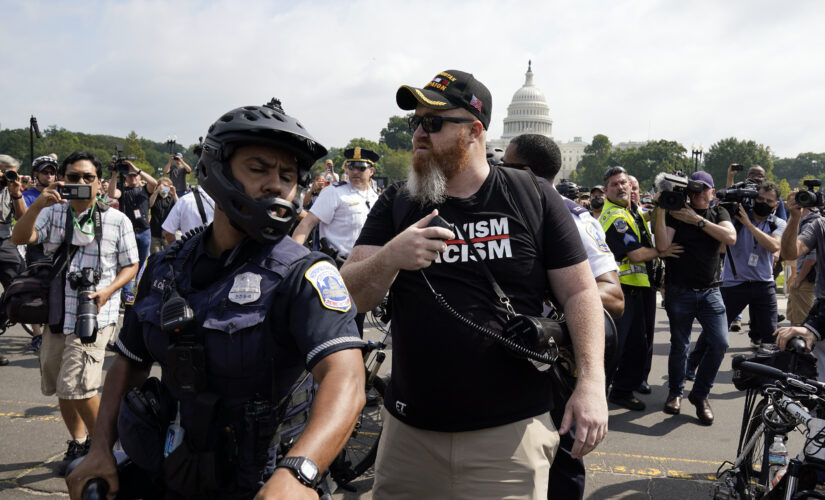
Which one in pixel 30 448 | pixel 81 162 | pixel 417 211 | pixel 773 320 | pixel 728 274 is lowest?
pixel 30 448

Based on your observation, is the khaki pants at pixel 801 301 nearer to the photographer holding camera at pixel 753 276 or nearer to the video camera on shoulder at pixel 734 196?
the photographer holding camera at pixel 753 276

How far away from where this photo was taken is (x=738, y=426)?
17.1 feet

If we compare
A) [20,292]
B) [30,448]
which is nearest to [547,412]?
[20,292]

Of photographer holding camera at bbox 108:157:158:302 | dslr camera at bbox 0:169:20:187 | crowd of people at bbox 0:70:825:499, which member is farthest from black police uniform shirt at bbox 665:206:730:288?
photographer holding camera at bbox 108:157:158:302

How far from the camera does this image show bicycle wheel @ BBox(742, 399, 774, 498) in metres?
2.94

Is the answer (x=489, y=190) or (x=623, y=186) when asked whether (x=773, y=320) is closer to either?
(x=623, y=186)

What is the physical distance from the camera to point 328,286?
1562 mm

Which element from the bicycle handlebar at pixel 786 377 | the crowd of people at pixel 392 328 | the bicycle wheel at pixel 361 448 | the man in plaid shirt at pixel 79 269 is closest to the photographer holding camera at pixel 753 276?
the crowd of people at pixel 392 328

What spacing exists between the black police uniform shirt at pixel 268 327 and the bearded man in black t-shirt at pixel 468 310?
18.0 inches

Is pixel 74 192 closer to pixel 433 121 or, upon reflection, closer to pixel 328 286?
pixel 433 121

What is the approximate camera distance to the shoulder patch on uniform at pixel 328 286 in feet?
5.05

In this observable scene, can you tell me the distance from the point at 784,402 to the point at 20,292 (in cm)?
458

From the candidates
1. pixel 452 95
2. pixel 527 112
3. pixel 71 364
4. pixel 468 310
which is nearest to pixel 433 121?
pixel 452 95

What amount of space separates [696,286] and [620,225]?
2.80 feet
